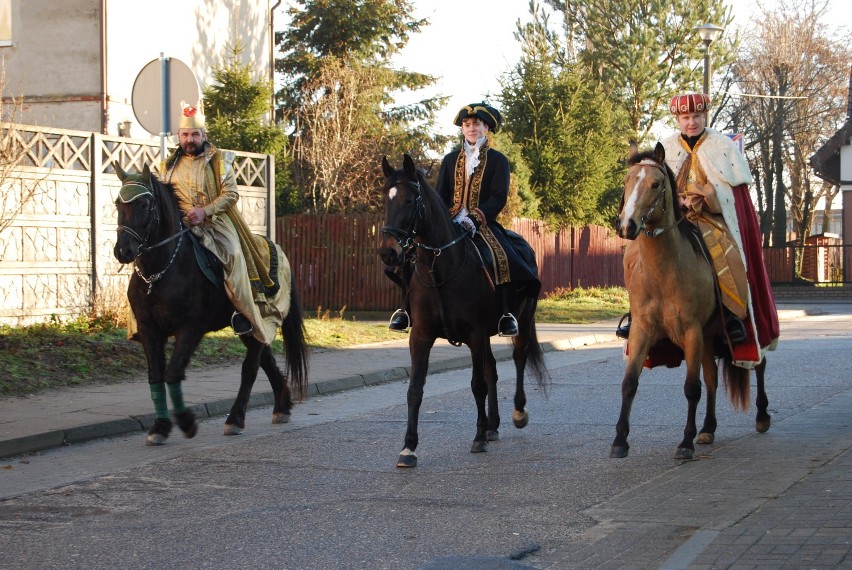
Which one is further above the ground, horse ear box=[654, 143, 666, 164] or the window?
the window

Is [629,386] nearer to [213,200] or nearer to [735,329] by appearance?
[735,329]

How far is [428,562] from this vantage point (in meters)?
5.70

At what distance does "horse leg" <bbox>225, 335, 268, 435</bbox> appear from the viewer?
10.2 meters

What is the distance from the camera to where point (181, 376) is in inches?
374

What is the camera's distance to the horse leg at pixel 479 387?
8.95 meters

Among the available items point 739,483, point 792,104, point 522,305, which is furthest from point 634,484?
point 792,104

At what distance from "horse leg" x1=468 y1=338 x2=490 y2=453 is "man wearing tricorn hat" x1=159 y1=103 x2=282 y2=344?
2.25 metres

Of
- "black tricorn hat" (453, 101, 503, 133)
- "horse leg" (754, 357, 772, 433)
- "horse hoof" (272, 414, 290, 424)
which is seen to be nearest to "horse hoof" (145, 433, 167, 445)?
"horse hoof" (272, 414, 290, 424)

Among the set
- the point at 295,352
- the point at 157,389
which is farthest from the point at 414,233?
the point at 295,352

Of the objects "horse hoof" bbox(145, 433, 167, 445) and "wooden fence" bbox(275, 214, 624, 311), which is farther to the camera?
"wooden fence" bbox(275, 214, 624, 311)

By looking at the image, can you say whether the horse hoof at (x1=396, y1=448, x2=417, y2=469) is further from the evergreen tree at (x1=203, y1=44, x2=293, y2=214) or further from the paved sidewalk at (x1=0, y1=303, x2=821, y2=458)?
the evergreen tree at (x1=203, y1=44, x2=293, y2=214)

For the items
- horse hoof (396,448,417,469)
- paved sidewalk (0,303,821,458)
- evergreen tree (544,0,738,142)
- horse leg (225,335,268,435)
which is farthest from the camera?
evergreen tree (544,0,738,142)

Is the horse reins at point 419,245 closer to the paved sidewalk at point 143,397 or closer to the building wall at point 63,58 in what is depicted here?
the paved sidewalk at point 143,397

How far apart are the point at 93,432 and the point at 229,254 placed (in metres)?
2.00
